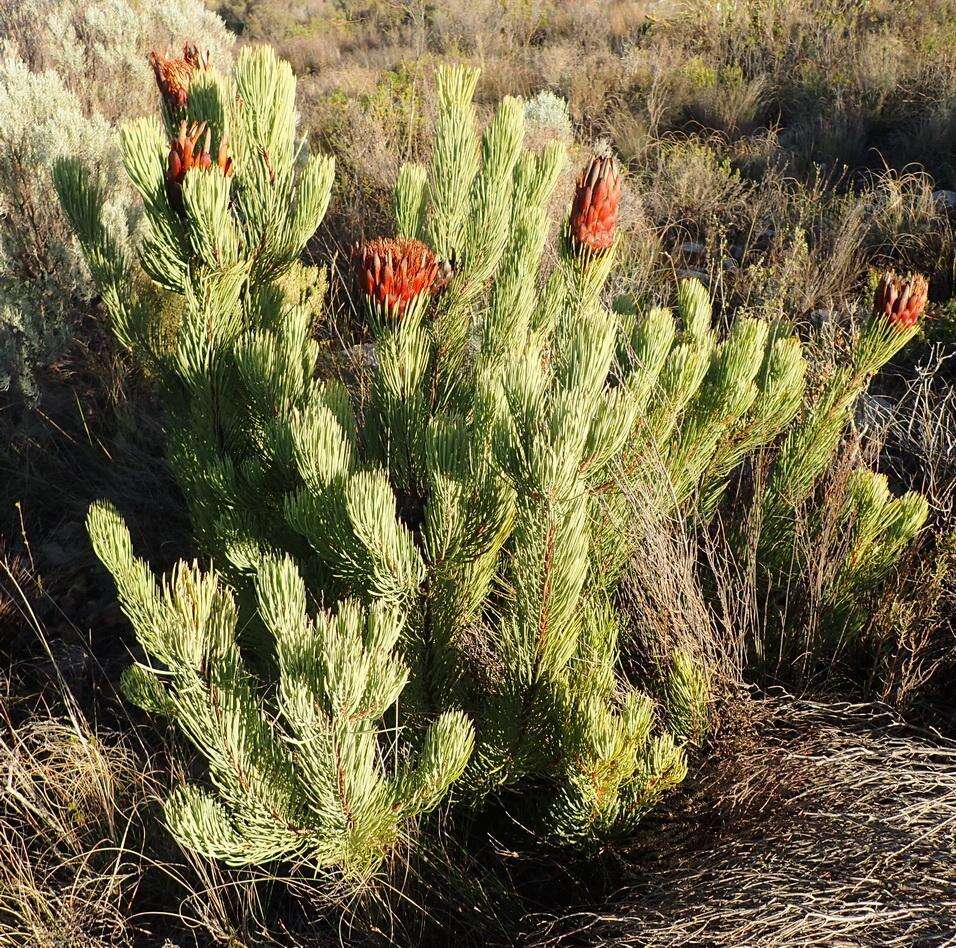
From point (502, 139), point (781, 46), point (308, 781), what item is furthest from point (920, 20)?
point (308, 781)

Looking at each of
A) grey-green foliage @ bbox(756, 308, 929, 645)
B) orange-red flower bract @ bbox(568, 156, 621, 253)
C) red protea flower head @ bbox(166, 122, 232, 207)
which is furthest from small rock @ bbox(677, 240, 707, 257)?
red protea flower head @ bbox(166, 122, 232, 207)

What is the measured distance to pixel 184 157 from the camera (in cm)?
193

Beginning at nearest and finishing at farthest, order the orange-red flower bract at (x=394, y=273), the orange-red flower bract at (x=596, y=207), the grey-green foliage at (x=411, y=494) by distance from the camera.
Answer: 1. the grey-green foliage at (x=411, y=494)
2. the orange-red flower bract at (x=394, y=273)
3. the orange-red flower bract at (x=596, y=207)

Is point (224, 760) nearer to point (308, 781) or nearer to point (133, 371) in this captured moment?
point (308, 781)

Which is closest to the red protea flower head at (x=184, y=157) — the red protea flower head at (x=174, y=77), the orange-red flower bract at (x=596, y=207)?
the red protea flower head at (x=174, y=77)

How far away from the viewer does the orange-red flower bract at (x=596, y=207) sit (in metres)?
2.04

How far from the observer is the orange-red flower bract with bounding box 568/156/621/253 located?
204 cm

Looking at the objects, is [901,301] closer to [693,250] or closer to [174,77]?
[174,77]

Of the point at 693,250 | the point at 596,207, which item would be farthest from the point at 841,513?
the point at 693,250

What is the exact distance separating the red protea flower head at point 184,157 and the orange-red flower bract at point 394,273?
16.7 inches

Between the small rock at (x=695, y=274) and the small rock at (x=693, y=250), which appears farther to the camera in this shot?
the small rock at (x=693, y=250)

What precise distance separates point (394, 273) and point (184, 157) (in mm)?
576

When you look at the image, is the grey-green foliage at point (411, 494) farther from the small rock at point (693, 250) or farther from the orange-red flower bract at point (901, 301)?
the small rock at point (693, 250)

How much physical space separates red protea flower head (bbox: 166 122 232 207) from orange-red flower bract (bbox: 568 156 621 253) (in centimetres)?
89
